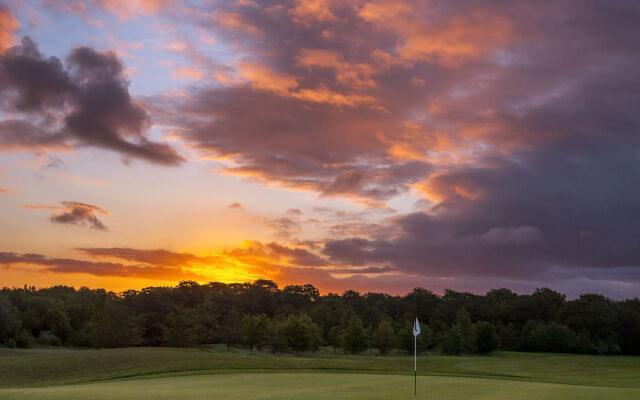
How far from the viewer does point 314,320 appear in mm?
98312

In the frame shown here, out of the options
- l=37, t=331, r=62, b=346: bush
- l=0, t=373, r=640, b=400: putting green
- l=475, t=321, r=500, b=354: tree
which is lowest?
l=37, t=331, r=62, b=346: bush

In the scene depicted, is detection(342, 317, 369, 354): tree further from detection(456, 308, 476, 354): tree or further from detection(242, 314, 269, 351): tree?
detection(456, 308, 476, 354): tree

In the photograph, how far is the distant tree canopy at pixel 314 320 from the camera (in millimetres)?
75688

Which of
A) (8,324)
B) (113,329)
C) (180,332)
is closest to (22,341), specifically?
(8,324)

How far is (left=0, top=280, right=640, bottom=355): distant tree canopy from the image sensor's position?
75688mm

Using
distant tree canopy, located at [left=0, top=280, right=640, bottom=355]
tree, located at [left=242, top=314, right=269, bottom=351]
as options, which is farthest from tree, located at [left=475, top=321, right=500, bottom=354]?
tree, located at [left=242, top=314, right=269, bottom=351]

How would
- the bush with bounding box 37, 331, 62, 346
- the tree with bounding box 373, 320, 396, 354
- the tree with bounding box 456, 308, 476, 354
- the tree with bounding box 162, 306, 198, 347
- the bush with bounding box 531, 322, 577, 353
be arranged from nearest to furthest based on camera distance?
the tree with bounding box 162, 306, 198, 347, the tree with bounding box 373, 320, 396, 354, the bush with bounding box 37, 331, 62, 346, the tree with bounding box 456, 308, 476, 354, the bush with bounding box 531, 322, 577, 353

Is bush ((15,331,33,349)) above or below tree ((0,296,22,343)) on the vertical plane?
below

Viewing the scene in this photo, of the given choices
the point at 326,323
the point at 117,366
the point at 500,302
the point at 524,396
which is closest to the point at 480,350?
the point at 326,323

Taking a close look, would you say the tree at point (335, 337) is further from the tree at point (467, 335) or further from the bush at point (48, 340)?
the bush at point (48, 340)

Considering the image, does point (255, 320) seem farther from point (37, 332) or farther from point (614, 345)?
point (614, 345)

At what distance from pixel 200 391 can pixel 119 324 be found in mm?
57520

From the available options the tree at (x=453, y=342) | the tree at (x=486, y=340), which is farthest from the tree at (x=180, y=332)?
the tree at (x=486, y=340)

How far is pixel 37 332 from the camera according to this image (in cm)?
9162
